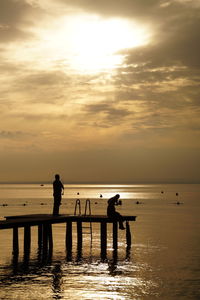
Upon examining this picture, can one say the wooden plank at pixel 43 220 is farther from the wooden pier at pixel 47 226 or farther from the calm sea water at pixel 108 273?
the calm sea water at pixel 108 273

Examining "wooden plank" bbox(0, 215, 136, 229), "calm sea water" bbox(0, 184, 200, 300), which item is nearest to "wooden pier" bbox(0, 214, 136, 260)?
"wooden plank" bbox(0, 215, 136, 229)

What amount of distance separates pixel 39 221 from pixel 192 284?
11.5 m

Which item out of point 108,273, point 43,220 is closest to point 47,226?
point 43,220

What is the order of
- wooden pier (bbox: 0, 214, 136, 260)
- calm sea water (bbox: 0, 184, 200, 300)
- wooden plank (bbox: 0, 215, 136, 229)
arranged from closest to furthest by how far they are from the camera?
calm sea water (bbox: 0, 184, 200, 300)
wooden plank (bbox: 0, 215, 136, 229)
wooden pier (bbox: 0, 214, 136, 260)

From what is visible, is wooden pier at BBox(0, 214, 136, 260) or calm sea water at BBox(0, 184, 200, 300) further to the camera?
wooden pier at BBox(0, 214, 136, 260)

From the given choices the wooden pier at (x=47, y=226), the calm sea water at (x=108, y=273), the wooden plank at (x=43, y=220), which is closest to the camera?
the calm sea water at (x=108, y=273)

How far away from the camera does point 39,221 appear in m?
32.6

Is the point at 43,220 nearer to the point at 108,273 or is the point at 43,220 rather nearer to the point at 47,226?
the point at 47,226

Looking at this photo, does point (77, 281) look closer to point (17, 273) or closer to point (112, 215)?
point (17, 273)

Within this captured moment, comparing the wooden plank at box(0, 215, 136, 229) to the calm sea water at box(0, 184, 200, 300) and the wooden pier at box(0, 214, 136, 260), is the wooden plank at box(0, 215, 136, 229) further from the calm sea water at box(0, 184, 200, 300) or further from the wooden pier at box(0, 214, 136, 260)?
the calm sea water at box(0, 184, 200, 300)

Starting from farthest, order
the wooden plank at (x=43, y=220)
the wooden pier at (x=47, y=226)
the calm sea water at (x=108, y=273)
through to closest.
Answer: the wooden pier at (x=47, y=226), the wooden plank at (x=43, y=220), the calm sea water at (x=108, y=273)

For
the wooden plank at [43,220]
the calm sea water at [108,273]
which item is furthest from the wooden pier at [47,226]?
the calm sea water at [108,273]

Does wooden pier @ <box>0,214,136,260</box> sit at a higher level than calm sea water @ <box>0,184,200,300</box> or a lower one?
higher

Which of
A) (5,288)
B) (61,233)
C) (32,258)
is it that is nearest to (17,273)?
(5,288)
